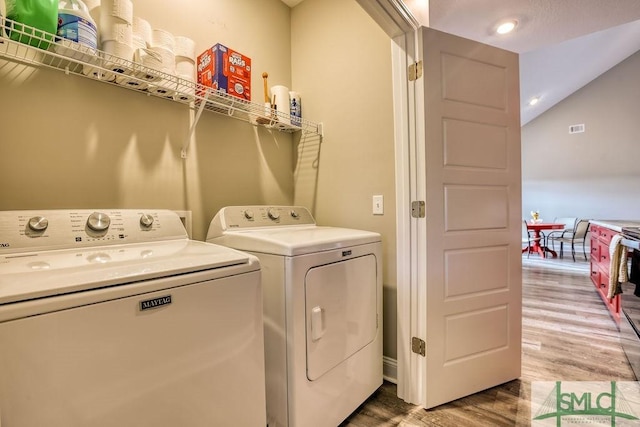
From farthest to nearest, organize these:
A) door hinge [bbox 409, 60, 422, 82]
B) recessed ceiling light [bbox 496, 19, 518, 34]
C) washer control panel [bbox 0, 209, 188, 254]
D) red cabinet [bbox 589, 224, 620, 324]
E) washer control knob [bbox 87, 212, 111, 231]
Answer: red cabinet [bbox 589, 224, 620, 324] → recessed ceiling light [bbox 496, 19, 518, 34] → door hinge [bbox 409, 60, 422, 82] → washer control knob [bbox 87, 212, 111, 231] → washer control panel [bbox 0, 209, 188, 254]

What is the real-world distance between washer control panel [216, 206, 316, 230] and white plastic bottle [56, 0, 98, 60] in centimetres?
88

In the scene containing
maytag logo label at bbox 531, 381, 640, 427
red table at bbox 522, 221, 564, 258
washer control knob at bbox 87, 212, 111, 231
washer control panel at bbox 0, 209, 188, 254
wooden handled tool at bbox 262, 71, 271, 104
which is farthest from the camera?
red table at bbox 522, 221, 564, 258

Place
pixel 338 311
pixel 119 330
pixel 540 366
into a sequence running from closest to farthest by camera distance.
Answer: pixel 119 330
pixel 338 311
pixel 540 366

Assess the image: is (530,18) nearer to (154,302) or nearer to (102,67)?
(102,67)

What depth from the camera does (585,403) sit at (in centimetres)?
162

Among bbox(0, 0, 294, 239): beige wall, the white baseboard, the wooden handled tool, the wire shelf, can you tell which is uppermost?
the wooden handled tool

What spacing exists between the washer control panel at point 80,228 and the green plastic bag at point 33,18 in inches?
24.0

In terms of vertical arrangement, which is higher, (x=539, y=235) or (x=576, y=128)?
(x=576, y=128)

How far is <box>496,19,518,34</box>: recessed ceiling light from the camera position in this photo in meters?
2.07

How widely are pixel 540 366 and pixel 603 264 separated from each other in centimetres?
186

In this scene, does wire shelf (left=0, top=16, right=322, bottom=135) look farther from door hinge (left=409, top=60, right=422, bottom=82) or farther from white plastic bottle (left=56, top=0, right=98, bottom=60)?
door hinge (left=409, top=60, right=422, bottom=82)

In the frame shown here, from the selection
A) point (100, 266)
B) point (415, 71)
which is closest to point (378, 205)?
point (415, 71)

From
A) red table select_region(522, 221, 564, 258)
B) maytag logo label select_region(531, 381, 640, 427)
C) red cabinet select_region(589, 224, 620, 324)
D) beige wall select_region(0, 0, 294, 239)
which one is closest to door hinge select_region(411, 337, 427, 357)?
maytag logo label select_region(531, 381, 640, 427)

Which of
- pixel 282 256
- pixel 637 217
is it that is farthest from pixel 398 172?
pixel 637 217
